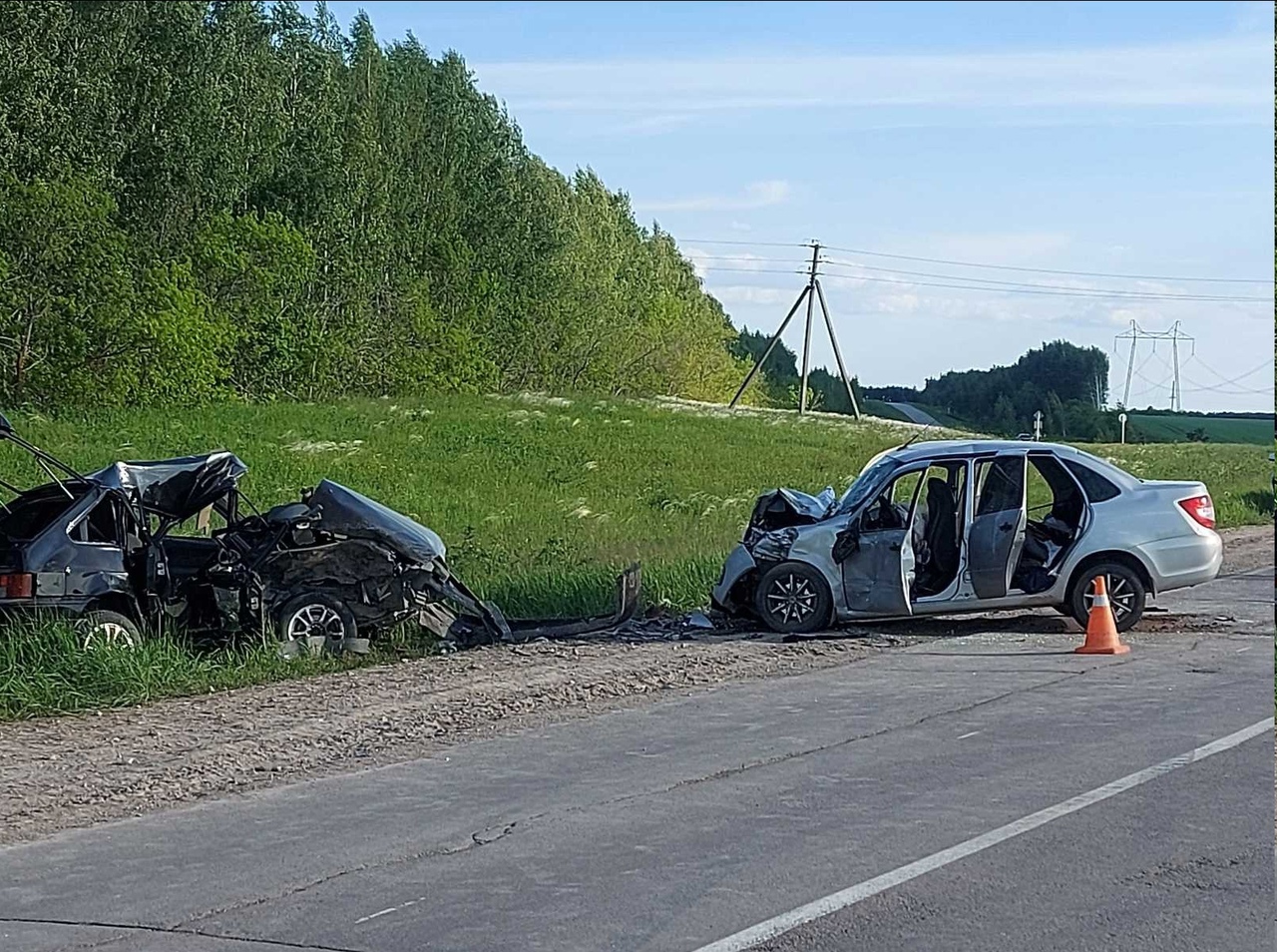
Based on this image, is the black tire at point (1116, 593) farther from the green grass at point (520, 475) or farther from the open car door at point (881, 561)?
the green grass at point (520, 475)

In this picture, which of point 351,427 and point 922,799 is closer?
point 922,799

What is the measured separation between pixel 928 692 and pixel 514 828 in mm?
4460

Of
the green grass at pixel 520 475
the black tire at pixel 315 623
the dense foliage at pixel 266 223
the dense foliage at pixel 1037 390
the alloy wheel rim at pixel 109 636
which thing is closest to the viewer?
the alloy wheel rim at pixel 109 636

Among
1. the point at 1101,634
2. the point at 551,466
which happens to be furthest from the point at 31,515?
the point at 551,466

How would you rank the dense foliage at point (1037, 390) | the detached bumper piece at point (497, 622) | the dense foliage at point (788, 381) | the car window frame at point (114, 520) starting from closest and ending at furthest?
the car window frame at point (114, 520)
the detached bumper piece at point (497, 622)
the dense foliage at point (1037, 390)
the dense foliage at point (788, 381)

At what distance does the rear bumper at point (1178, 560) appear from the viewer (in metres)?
14.0

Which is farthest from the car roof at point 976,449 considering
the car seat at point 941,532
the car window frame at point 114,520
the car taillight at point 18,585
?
the car taillight at point 18,585

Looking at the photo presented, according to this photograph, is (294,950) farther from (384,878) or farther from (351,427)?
(351,427)

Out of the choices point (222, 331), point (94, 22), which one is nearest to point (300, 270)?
point (222, 331)

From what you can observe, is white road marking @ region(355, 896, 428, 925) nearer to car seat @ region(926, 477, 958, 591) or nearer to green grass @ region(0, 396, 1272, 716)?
green grass @ region(0, 396, 1272, 716)

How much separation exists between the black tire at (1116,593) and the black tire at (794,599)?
2.10 metres

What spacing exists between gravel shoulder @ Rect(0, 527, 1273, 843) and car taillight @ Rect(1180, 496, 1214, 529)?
962mm

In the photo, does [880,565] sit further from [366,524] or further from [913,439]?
[913,439]

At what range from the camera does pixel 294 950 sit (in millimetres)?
5844
